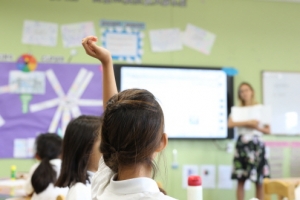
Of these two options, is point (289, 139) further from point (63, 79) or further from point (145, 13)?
point (63, 79)

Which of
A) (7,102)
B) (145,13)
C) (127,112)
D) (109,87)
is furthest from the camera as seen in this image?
(145,13)

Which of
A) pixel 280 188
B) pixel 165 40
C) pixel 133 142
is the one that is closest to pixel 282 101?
pixel 165 40

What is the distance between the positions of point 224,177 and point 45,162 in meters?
2.50

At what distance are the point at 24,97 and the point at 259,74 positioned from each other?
8.41ft

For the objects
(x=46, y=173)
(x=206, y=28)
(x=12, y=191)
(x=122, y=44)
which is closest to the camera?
(x=46, y=173)

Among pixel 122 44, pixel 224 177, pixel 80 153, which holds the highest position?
pixel 122 44

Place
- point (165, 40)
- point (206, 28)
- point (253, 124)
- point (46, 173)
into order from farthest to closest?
point (206, 28), point (165, 40), point (253, 124), point (46, 173)

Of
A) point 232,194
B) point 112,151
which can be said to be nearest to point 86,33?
point 232,194

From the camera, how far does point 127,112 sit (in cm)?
97

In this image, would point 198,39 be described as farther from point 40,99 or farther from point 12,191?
point 12,191

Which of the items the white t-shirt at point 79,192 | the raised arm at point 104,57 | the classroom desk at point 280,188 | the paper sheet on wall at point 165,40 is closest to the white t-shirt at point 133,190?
the raised arm at point 104,57

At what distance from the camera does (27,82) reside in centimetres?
418

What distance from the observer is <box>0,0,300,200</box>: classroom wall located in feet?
13.9

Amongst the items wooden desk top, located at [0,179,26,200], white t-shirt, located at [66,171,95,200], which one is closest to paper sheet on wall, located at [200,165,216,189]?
wooden desk top, located at [0,179,26,200]
